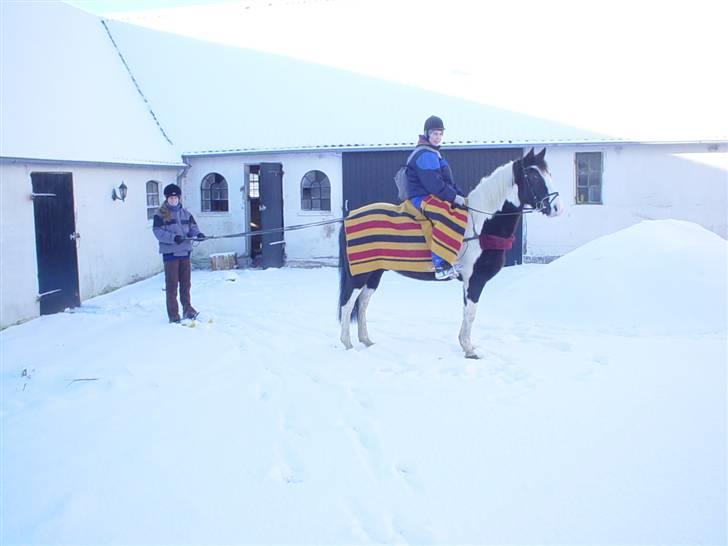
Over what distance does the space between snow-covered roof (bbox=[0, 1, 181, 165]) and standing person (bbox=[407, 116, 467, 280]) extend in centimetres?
605

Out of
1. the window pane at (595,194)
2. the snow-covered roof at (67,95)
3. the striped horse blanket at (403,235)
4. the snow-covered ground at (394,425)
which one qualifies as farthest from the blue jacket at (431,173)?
the window pane at (595,194)

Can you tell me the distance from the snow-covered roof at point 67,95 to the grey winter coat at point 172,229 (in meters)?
2.49

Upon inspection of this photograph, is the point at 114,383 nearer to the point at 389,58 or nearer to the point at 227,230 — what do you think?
the point at 227,230

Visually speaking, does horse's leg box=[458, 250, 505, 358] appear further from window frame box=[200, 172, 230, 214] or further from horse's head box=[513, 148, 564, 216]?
window frame box=[200, 172, 230, 214]

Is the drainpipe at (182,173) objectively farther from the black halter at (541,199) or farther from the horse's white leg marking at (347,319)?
the black halter at (541,199)

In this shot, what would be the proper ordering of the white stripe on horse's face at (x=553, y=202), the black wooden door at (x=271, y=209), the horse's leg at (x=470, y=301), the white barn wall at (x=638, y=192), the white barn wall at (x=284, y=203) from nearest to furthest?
the white stripe on horse's face at (x=553, y=202) → the horse's leg at (x=470, y=301) → the white barn wall at (x=638, y=192) → the white barn wall at (x=284, y=203) → the black wooden door at (x=271, y=209)

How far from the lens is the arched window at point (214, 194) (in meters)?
14.7

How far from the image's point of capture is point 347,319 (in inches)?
267

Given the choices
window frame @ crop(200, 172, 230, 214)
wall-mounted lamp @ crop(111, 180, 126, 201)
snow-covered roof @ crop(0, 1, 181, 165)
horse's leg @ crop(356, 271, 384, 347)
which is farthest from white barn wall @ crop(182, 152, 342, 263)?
horse's leg @ crop(356, 271, 384, 347)

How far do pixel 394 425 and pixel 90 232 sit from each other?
8217mm

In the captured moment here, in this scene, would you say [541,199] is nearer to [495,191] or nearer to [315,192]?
[495,191]

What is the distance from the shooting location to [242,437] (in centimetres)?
446

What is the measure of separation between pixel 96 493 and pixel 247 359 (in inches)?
111

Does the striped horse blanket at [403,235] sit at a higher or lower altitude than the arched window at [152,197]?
Answer: lower
